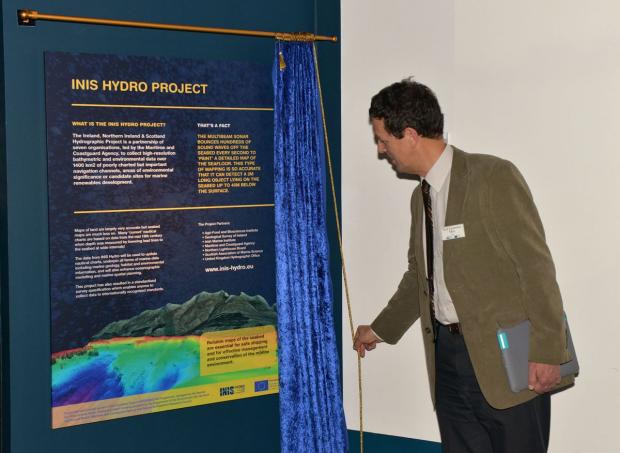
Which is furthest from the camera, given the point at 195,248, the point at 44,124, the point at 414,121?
the point at 195,248

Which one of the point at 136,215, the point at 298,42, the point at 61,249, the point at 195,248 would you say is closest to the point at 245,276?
the point at 195,248

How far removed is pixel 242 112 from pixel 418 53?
0.80m

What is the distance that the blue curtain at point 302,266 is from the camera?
11.5 ft

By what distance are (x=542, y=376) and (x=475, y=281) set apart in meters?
0.34

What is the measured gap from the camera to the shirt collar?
2670 millimetres

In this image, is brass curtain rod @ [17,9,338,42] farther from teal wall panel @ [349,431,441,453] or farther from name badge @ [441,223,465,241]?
teal wall panel @ [349,431,441,453]

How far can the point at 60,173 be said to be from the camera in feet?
10.3

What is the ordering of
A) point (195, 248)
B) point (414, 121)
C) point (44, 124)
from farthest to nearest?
point (195, 248), point (44, 124), point (414, 121)

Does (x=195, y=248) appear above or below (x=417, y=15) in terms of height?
below

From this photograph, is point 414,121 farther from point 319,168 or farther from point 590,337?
point 590,337

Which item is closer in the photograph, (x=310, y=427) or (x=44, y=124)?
(x=44, y=124)

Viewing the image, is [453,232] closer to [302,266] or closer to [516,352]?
[516,352]

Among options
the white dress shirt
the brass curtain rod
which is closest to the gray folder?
the white dress shirt

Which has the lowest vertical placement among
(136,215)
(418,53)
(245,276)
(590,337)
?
(590,337)
